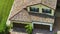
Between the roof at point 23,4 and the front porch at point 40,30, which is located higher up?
the roof at point 23,4

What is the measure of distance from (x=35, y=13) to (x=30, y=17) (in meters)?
1.12

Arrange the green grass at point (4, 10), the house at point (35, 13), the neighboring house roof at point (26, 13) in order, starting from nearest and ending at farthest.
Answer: the house at point (35, 13), the neighboring house roof at point (26, 13), the green grass at point (4, 10)

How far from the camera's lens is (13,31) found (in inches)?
1412

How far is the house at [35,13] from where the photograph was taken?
1358 inches

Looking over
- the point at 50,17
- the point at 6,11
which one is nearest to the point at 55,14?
the point at 50,17

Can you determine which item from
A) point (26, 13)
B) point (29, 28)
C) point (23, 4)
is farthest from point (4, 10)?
point (29, 28)

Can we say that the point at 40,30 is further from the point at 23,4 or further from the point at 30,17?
the point at 23,4

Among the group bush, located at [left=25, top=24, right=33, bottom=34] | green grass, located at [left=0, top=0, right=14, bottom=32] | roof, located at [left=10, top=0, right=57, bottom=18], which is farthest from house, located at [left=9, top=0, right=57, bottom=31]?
green grass, located at [left=0, top=0, right=14, bottom=32]

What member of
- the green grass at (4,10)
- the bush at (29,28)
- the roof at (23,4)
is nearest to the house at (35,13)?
the roof at (23,4)

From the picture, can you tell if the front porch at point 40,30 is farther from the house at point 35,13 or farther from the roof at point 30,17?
the roof at point 30,17

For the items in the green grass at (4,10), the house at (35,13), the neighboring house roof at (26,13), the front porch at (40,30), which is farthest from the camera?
the green grass at (4,10)

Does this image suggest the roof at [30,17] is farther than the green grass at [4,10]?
No

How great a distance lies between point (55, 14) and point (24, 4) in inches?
226

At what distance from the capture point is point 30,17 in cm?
3525
